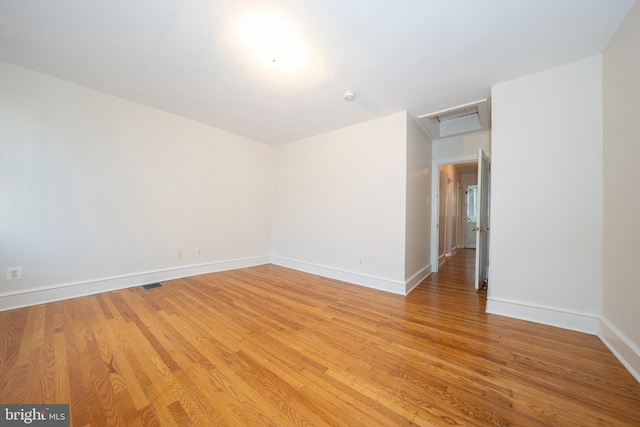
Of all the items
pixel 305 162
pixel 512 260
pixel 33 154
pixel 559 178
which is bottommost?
pixel 512 260

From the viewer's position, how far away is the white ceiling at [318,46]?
5.41ft

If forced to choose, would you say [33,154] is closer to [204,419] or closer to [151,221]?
[151,221]

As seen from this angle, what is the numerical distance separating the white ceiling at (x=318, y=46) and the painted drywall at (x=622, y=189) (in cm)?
25

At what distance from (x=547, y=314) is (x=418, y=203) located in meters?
1.95

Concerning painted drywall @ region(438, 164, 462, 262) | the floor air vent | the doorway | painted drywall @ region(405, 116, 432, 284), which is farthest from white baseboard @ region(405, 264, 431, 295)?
the floor air vent

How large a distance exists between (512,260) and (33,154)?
5.40m

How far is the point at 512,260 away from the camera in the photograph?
7.93 ft

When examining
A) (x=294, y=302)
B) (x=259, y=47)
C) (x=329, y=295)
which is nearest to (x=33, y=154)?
(x=259, y=47)

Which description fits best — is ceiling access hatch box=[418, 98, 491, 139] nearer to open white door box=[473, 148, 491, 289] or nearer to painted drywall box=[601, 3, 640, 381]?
open white door box=[473, 148, 491, 289]

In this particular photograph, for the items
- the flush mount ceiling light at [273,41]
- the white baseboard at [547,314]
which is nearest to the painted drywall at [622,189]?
Result: the white baseboard at [547,314]

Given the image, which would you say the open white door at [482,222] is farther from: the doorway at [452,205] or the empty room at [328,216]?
the doorway at [452,205]
